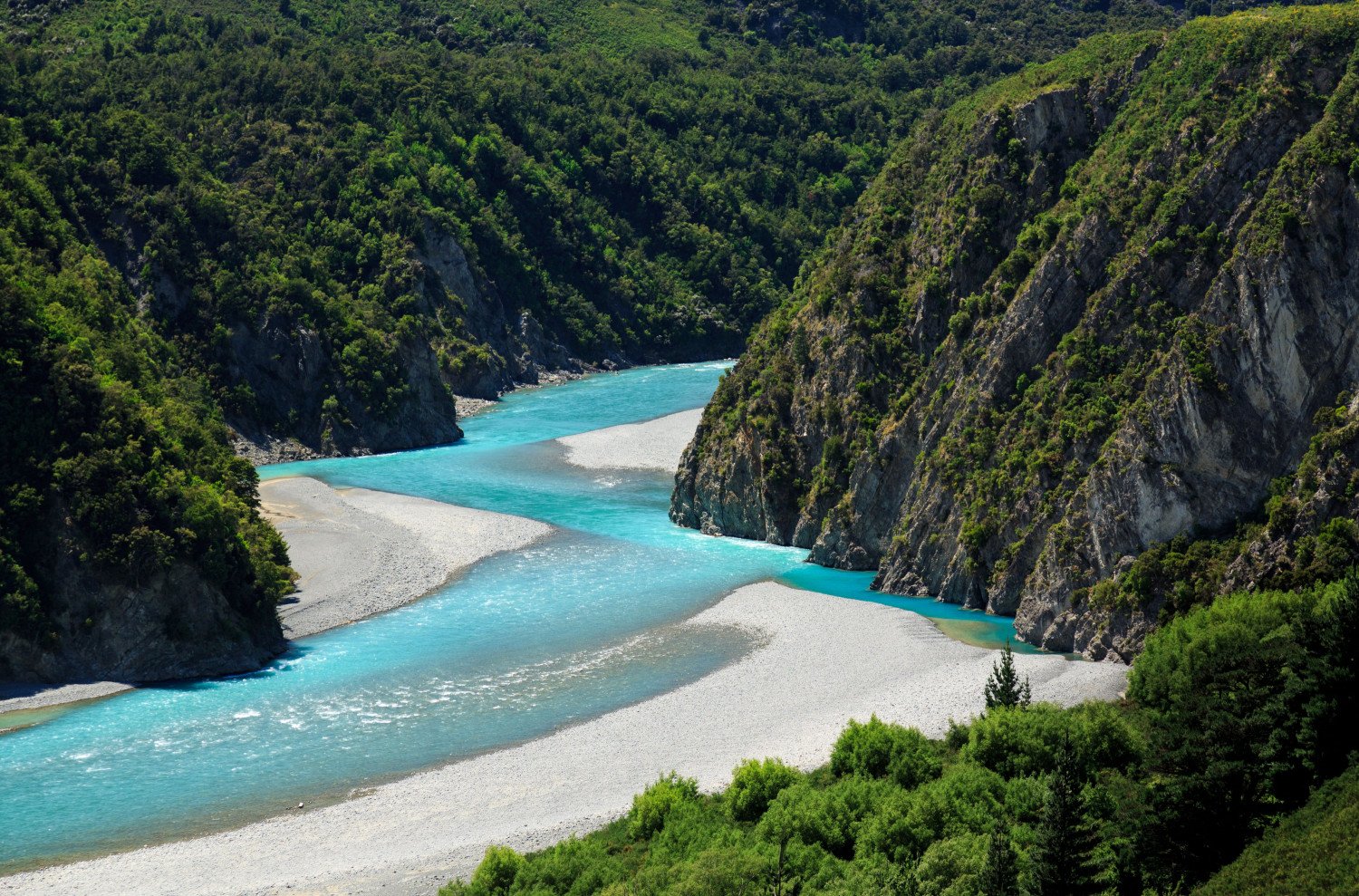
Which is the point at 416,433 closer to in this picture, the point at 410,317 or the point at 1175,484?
the point at 410,317

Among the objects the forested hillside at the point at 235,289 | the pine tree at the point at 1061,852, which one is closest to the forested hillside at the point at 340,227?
the forested hillside at the point at 235,289

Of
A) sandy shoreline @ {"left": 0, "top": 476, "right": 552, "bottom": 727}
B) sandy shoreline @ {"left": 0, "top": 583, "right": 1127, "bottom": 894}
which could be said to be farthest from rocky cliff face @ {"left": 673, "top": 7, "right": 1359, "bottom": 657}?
sandy shoreline @ {"left": 0, "top": 476, "right": 552, "bottom": 727}

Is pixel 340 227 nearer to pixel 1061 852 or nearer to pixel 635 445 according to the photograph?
pixel 635 445

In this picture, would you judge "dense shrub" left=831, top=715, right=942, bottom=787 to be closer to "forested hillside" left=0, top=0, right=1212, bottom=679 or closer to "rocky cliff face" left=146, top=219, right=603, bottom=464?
"forested hillside" left=0, top=0, right=1212, bottom=679

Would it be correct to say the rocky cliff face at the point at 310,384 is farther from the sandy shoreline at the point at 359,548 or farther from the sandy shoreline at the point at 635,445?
the sandy shoreline at the point at 359,548

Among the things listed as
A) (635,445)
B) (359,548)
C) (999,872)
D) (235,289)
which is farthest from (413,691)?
(235,289)
